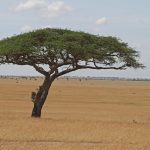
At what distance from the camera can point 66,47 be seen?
94.3 ft

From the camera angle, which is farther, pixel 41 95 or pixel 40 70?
pixel 41 95

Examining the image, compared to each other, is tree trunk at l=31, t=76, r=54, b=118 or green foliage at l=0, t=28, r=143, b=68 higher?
green foliage at l=0, t=28, r=143, b=68

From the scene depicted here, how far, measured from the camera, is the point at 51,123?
88.9 ft

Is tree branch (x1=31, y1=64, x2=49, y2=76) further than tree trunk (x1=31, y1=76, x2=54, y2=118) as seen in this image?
No

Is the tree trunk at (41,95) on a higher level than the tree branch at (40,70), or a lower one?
lower

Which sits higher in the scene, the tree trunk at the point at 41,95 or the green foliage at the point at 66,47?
the green foliage at the point at 66,47

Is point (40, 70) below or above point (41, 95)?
above

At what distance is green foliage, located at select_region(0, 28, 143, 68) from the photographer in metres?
29.1

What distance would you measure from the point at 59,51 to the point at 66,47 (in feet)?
2.01

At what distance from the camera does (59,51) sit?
29188 mm

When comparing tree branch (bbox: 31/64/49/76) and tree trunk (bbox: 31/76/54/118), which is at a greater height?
tree branch (bbox: 31/64/49/76)

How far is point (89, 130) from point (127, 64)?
8114 millimetres

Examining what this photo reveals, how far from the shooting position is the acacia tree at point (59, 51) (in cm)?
2928

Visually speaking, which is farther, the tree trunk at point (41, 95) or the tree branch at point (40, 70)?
the tree trunk at point (41, 95)
